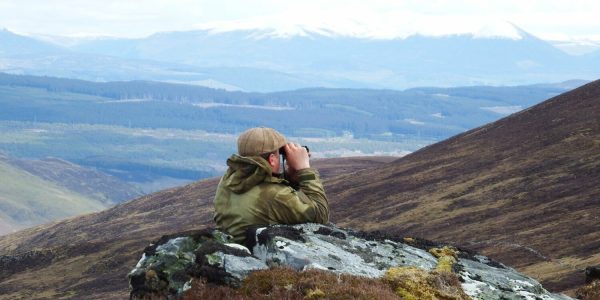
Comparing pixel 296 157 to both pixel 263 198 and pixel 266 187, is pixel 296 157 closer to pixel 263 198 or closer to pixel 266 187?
pixel 266 187

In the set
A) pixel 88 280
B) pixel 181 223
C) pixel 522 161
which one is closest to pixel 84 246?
pixel 88 280

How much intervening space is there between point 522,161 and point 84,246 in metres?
40.6

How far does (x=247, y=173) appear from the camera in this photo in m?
15.0

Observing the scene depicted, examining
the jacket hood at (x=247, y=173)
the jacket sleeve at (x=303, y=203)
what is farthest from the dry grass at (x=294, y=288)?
the jacket hood at (x=247, y=173)

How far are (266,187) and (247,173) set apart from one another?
14.6 inches

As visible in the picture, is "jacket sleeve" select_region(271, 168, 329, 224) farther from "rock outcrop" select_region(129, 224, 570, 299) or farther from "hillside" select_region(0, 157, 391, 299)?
"hillside" select_region(0, 157, 391, 299)

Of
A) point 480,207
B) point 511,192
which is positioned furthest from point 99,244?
point 511,192

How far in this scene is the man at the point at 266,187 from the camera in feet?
48.8

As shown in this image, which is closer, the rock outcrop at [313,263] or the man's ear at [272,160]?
the rock outcrop at [313,263]

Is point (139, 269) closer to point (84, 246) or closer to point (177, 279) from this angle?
point (177, 279)

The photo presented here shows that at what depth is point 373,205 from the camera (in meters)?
88.7

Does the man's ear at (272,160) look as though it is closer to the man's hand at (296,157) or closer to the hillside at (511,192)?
the man's hand at (296,157)

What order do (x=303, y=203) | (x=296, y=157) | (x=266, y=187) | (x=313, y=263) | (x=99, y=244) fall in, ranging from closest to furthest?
(x=313, y=263) → (x=266, y=187) → (x=303, y=203) → (x=296, y=157) → (x=99, y=244)

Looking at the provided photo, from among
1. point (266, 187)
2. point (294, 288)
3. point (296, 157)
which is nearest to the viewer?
point (294, 288)
